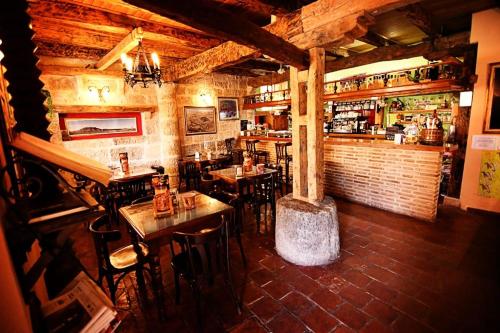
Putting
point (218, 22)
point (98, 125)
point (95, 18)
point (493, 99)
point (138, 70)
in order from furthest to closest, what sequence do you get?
point (98, 125) < point (493, 99) < point (138, 70) < point (95, 18) < point (218, 22)

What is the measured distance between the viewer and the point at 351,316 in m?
2.21

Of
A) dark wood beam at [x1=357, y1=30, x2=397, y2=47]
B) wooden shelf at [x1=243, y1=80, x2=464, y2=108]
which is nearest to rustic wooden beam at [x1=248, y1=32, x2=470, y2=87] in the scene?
dark wood beam at [x1=357, y1=30, x2=397, y2=47]

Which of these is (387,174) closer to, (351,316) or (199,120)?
(351,316)

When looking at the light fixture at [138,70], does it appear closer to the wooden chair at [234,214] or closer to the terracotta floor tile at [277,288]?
the wooden chair at [234,214]

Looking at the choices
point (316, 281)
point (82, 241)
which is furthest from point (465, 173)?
point (82, 241)

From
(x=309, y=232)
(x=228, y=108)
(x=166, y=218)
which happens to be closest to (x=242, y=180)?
(x=309, y=232)

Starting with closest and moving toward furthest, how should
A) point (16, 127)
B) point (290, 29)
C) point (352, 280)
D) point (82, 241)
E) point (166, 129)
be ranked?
point (16, 127), point (352, 280), point (290, 29), point (82, 241), point (166, 129)

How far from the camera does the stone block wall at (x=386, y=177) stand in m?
4.03

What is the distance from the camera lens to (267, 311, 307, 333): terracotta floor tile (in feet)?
6.88

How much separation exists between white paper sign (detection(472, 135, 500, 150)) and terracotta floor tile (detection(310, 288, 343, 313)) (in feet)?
13.2

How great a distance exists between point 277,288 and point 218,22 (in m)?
2.56

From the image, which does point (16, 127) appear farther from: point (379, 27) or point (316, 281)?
point (379, 27)

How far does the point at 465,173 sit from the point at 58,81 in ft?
27.0

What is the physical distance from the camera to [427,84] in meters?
4.28
